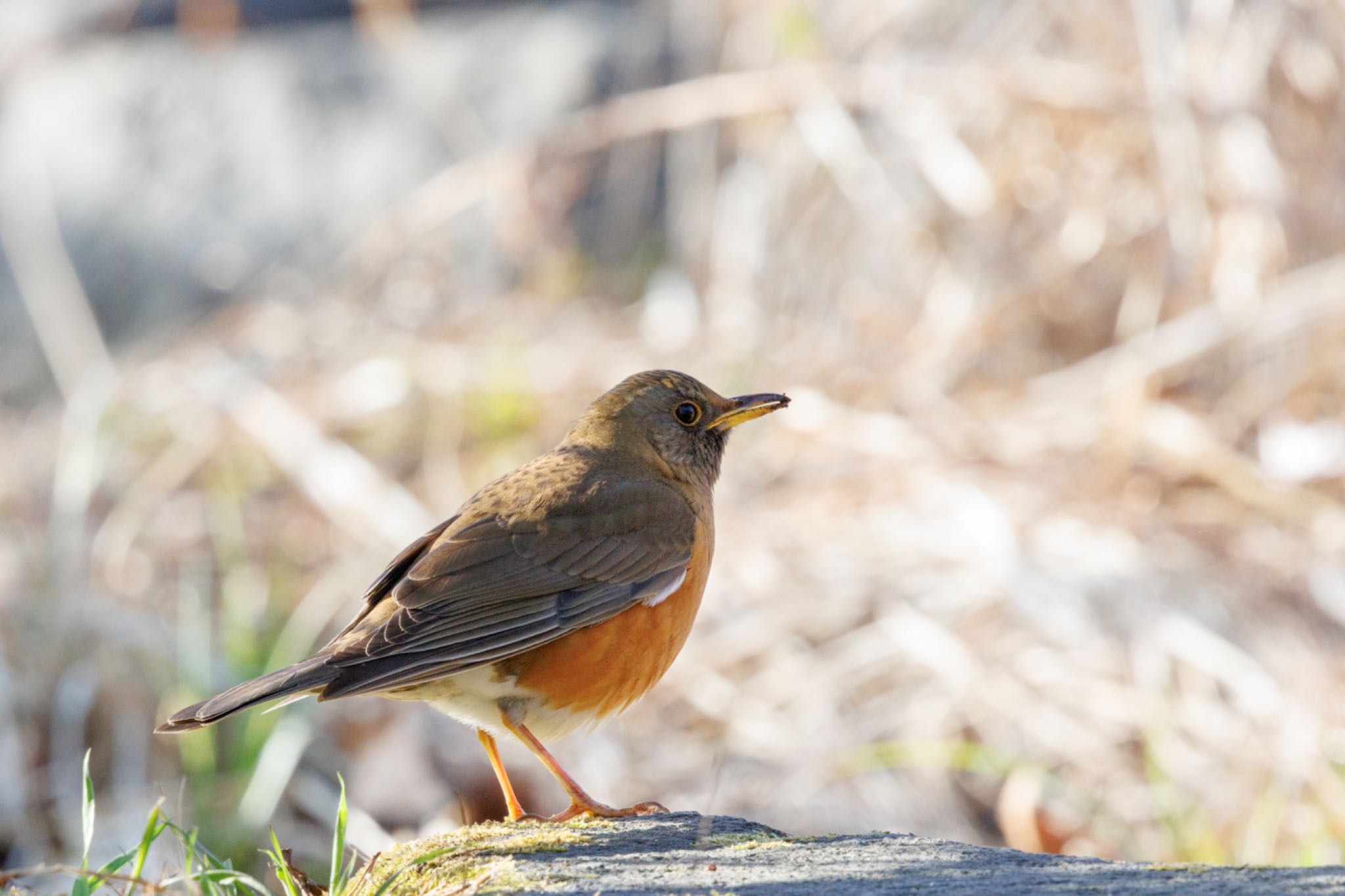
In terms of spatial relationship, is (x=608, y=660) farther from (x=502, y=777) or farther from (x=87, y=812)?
(x=87, y=812)

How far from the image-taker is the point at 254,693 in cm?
322

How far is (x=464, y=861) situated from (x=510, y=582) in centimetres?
118

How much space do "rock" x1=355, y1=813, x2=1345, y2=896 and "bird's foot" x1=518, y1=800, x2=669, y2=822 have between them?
226 mm

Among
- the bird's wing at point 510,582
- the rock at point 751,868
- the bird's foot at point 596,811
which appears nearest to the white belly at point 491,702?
the bird's wing at point 510,582

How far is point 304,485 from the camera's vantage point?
293 inches

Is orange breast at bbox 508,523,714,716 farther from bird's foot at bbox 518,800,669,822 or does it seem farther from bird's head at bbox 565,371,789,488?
bird's head at bbox 565,371,789,488

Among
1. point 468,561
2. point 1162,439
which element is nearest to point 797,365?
point 1162,439

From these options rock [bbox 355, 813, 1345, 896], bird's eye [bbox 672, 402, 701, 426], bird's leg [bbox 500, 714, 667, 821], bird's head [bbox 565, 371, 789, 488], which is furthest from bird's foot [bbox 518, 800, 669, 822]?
bird's eye [bbox 672, 402, 701, 426]

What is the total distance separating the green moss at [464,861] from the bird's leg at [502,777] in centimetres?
35

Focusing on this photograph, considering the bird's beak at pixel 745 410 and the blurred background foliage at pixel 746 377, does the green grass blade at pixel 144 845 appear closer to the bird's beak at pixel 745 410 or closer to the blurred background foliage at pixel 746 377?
the blurred background foliage at pixel 746 377

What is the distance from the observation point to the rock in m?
2.47

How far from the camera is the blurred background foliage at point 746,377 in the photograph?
224 inches

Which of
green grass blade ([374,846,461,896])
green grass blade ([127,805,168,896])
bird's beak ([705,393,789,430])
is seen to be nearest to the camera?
green grass blade ([127,805,168,896])

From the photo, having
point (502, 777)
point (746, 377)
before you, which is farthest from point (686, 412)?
point (746, 377)
